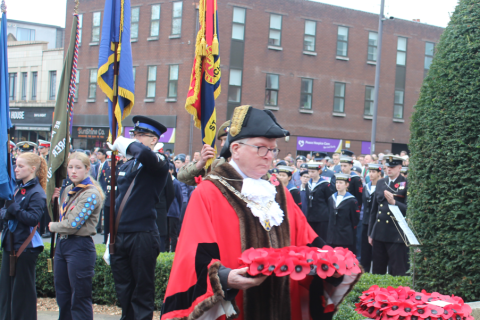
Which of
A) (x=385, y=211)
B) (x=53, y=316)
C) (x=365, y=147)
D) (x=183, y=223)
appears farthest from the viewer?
(x=365, y=147)

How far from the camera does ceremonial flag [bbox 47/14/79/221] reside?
5800 mm

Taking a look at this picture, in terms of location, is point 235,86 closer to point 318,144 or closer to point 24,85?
point 318,144

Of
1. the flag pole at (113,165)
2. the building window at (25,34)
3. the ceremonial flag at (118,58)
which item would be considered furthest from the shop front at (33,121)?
the flag pole at (113,165)

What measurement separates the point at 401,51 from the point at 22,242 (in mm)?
31090

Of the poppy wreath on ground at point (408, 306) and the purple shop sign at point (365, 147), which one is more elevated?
the purple shop sign at point (365, 147)

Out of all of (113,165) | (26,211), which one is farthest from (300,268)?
(26,211)

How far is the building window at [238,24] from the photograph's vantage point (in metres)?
27.5

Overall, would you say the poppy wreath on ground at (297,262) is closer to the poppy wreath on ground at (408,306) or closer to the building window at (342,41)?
the poppy wreath on ground at (408,306)

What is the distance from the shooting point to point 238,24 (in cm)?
2759

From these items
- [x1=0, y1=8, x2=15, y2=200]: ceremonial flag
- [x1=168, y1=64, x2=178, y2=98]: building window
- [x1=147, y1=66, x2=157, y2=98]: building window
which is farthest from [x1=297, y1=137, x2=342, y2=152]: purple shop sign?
[x1=0, y1=8, x2=15, y2=200]: ceremonial flag

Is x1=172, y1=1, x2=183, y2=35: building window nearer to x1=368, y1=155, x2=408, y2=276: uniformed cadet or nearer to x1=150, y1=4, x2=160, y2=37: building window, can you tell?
x1=150, y1=4, x2=160, y2=37: building window

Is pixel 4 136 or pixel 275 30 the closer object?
pixel 4 136

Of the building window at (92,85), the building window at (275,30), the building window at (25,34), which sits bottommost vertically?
the building window at (92,85)

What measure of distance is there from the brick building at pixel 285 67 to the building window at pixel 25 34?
468 inches
